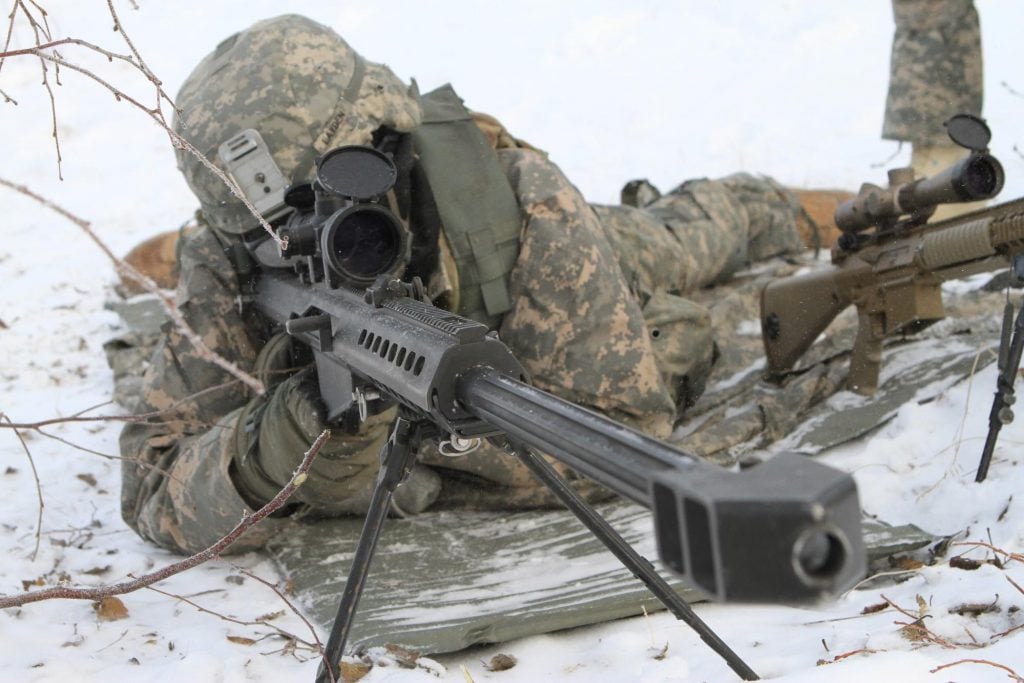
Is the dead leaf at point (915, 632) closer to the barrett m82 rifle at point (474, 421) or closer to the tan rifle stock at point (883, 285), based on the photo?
the barrett m82 rifle at point (474, 421)

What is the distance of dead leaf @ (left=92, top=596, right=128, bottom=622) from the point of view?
2.52 metres

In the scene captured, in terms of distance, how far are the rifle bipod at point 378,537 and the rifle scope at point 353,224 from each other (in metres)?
0.49

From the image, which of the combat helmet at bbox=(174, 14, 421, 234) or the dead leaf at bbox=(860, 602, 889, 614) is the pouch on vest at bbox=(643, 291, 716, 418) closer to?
the combat helmet at bbox=(174, 14, 421, 234)

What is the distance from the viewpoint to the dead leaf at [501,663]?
2201 millimetres

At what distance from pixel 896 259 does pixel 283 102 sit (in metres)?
2.28

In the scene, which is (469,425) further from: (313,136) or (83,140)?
(83,140)

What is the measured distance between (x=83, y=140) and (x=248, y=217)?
9102mm

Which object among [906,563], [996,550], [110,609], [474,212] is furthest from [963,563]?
[110,609]

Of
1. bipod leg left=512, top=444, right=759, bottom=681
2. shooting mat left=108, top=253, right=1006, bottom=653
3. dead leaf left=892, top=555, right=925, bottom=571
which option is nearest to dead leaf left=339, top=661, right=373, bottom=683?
shooting mat left=108, top=253, right=1006, bottom=653

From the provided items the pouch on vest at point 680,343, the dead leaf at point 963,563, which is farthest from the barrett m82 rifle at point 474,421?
the pouch on vest at point 680,343

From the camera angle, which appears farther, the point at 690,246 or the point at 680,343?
the point at 690,246

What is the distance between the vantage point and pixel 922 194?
3318 millimetres

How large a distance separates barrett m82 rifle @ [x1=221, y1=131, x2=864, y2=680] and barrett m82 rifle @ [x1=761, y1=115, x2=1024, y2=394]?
192 cm

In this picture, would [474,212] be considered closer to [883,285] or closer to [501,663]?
[501,663]
